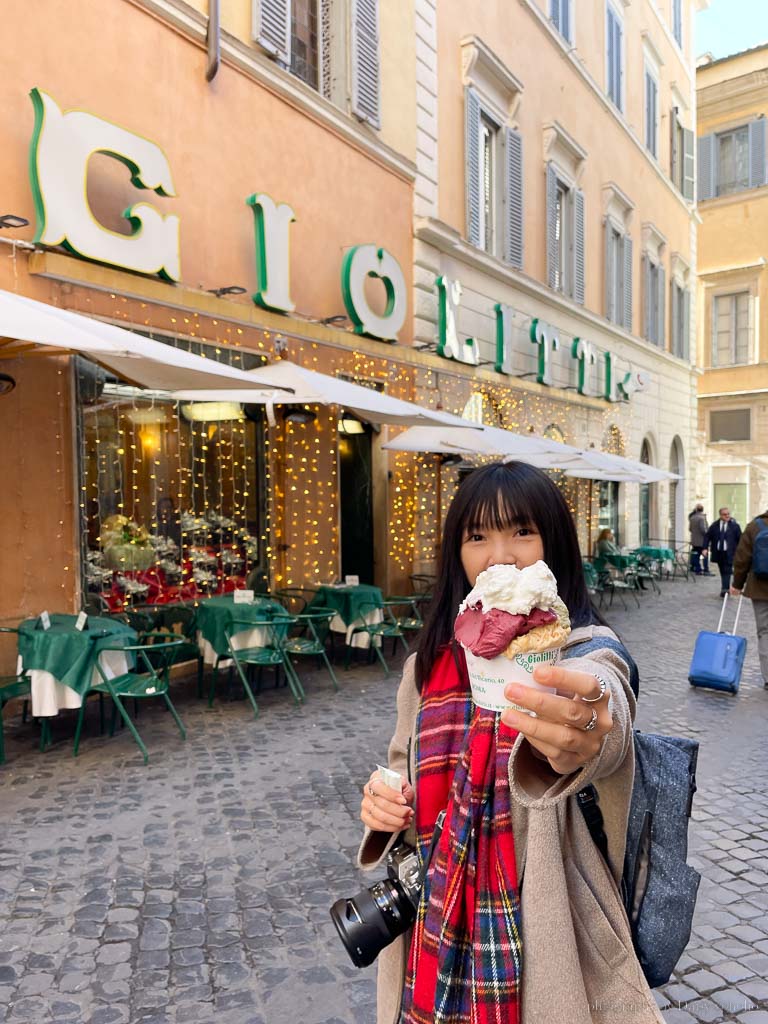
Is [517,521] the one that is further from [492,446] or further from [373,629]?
[492,446]

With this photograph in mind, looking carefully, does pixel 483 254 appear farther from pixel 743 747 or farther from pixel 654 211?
pixel 654 211

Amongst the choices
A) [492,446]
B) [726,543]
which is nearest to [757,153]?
[726,543]

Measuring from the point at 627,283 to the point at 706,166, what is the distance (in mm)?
12063

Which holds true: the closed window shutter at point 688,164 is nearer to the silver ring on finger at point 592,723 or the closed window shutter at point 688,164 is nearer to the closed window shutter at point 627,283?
the closed window shutter at point 627,283

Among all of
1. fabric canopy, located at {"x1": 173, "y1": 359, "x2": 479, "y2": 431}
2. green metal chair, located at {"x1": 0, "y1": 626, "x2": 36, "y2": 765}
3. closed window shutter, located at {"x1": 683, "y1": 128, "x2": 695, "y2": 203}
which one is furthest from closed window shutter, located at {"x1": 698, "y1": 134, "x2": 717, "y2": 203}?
green metal chair, located at {"x1": 0, "y1": 626, "x2": 36, "y2": 765}

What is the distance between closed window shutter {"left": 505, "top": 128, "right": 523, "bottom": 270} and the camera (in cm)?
1373

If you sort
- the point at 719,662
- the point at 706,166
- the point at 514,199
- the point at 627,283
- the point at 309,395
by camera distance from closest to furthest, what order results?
the point at 309,395, the point at 719,662, the point at 514,199, the point at 627,283, the point at 706,166

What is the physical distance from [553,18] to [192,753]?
1611 centimetres

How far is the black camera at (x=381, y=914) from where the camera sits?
136 centimetres

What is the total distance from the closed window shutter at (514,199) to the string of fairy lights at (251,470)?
278 centimetres

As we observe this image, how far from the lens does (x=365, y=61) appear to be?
9953mm

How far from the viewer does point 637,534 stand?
66.9 ft

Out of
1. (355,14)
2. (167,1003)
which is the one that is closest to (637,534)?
(355,14)

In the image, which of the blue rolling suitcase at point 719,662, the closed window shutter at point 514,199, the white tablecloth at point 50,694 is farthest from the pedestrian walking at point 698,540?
the white tablecloth at point 50,694
